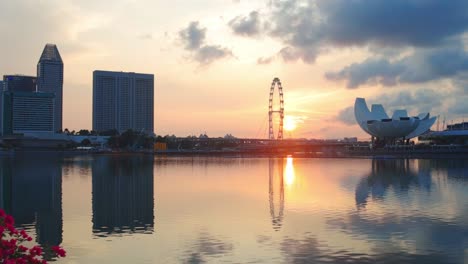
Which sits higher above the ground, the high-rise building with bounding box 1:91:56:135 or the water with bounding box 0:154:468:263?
the high-rise building with bounding box 1:91:56:135

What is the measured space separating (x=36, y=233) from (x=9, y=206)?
254 inches

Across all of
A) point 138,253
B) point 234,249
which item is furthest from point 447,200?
point 138,253

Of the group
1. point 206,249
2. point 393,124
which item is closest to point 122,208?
point 206,249

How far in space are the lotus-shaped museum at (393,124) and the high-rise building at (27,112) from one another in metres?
90.7

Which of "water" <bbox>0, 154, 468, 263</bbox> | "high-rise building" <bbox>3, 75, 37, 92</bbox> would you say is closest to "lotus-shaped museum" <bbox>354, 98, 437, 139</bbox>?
"water" <bbox>0, 154, 468, 263</bbox>

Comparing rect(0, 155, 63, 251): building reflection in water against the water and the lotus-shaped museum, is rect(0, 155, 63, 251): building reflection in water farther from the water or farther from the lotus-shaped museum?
the lotus-shaped museum

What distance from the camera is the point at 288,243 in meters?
14.0

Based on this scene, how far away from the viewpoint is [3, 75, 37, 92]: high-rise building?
171 meters

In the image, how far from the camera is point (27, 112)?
496 ft

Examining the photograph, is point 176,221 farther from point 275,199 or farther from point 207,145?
point 207,145

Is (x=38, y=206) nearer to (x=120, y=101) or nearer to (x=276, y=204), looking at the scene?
(x=276, y=204)

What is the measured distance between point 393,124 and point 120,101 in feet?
355

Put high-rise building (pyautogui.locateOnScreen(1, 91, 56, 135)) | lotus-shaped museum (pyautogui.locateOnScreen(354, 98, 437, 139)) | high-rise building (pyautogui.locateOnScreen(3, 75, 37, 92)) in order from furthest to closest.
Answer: high-rise building (pyautogui.locateOnScreen(3, 75, 37, 92)), high-rise building (pyautogui.locateOnScreen(1, 91, 56, 135)), lotus-shaped museum (pyautogui.locateOnScreen(354, 98, 437, 139))

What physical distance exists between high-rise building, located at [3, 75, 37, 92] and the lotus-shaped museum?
113 meters
